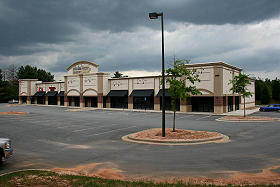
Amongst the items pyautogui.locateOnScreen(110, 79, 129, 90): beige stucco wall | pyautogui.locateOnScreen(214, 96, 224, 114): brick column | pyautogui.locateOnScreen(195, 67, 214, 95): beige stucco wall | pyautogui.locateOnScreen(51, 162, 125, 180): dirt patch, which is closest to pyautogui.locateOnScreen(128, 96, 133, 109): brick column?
pyautogui.locateOnScreen(110, 79, 129, 90): beige stucco wall

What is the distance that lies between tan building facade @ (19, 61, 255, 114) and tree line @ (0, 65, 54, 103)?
84.6 feet

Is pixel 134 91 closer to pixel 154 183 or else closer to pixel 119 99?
pixel 119 99

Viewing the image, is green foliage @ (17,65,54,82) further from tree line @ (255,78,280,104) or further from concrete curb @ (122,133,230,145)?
concrete curb @ (122,133,230,145)

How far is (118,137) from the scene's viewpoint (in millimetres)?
16688

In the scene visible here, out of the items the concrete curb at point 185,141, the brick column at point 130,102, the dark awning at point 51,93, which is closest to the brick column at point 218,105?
the brick column at point 130,102

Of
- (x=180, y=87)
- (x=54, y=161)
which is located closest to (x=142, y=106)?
(x=180, y=87)

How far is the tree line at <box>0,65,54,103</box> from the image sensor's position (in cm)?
9306

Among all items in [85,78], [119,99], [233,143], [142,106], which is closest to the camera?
[233,143]

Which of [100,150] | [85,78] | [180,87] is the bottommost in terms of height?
[100,150]

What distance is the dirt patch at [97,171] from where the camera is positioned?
8.62 meters

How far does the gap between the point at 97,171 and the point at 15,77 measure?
118 metres

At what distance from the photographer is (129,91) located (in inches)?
1891

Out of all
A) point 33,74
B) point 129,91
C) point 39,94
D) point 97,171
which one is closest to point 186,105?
point 129,91

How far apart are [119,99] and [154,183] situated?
142 feet
